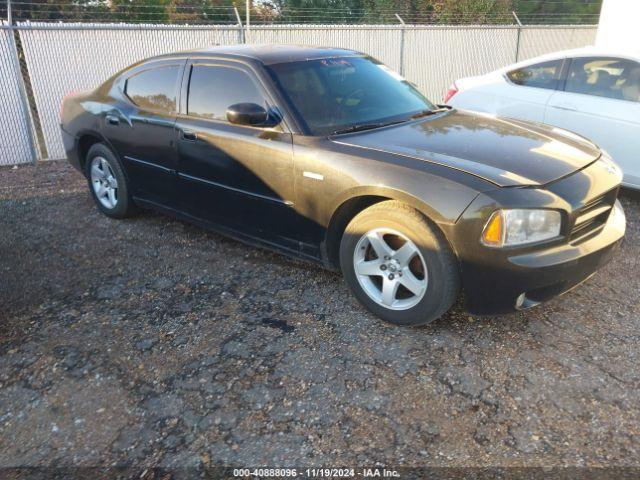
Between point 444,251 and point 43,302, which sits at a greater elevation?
point 444,251

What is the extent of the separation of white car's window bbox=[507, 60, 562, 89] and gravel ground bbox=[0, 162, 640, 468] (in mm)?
2304

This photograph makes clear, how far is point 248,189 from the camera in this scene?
3.91 m

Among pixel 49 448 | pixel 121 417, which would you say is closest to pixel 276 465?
pixel 121 417

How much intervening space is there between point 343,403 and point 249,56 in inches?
102

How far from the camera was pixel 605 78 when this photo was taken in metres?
5.52

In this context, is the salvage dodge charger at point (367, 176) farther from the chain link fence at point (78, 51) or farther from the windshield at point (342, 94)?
the chain link fence at point (78, 51)

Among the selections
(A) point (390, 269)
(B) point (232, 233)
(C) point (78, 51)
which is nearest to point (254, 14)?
(C) point (78, 51)

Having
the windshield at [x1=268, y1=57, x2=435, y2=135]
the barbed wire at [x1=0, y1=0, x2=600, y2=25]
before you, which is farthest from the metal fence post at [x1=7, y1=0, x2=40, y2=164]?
the barbed wire at [x1=0, y1=0, x2=600, y2=25]

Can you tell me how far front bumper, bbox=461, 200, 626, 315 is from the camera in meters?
2.90

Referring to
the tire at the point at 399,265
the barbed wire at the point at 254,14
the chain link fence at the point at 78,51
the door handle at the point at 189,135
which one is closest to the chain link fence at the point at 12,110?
the chain link fence at the point at 78,51

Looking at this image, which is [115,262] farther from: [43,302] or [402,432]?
[402,432]

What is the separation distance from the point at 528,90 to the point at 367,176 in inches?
141

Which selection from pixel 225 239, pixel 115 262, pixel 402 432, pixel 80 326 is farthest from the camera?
pixel 225 239

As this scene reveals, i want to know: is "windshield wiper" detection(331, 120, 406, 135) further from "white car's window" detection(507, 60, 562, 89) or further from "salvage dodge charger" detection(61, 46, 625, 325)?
"white car's window" detection(507, 60, 562, 89)
